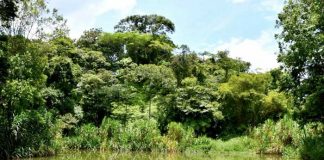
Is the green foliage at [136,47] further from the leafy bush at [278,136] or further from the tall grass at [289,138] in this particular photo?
the leafy bush at [278,136]

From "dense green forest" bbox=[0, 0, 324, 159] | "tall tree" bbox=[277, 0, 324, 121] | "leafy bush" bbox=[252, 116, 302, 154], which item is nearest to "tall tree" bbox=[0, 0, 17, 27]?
"dense green forest" bbox=[0, 0, 324, 159]

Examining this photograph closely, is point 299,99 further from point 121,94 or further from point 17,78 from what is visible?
point 121,94

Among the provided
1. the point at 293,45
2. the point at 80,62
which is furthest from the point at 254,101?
the point at 80,62

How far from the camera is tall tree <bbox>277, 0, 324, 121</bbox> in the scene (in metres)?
15.7

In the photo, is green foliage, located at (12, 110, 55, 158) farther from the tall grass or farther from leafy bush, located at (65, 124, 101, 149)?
the tall grass

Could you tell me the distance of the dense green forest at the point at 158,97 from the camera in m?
16.7

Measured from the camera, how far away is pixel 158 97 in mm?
29281

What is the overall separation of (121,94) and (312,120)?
1548 centimetres

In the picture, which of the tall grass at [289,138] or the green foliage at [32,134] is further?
the green foliage at [32,134]

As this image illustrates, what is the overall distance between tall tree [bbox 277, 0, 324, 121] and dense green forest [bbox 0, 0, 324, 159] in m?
0.04

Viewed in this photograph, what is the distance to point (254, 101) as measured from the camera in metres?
26.6

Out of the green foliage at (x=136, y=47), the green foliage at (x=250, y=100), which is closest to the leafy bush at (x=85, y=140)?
the green foliage at (x=250, y=100)

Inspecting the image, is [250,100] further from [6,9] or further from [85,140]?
[6,9]

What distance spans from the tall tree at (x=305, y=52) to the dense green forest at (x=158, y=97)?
0.04 m
